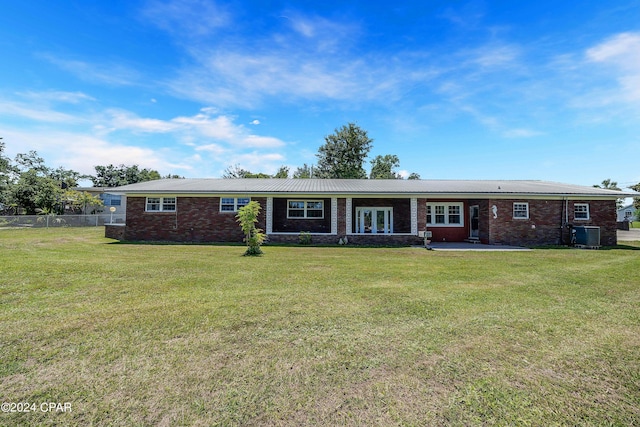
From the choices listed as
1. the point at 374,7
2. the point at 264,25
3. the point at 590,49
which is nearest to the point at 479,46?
the point at 590,49

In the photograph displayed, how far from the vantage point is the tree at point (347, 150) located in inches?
1774

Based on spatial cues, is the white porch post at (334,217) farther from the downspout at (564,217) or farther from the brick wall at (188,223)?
the downspout at (564,217)

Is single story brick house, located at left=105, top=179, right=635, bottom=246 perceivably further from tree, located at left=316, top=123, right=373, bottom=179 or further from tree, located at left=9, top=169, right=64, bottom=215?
tree, located at left=316, top=123, right=373, bottom=179

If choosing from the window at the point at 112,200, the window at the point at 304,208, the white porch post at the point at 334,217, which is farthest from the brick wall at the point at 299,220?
the window at the point at 112,200

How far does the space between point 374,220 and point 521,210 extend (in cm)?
848

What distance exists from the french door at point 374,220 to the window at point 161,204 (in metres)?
11.5

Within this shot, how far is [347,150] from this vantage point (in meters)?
45.3

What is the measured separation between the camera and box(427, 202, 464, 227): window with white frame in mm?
19469

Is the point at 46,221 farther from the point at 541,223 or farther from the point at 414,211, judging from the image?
the point at 541,223

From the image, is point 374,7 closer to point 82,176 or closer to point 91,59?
point 91,59

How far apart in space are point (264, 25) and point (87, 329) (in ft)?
39.4

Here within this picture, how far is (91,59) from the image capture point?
1239 centimetres

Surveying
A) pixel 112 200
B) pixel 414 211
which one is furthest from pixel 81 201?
pixel 414 211

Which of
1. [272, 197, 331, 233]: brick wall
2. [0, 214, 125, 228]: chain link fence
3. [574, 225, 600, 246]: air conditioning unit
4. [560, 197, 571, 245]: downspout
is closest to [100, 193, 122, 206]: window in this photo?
[0, 214, 125, 228]: chain link fence
